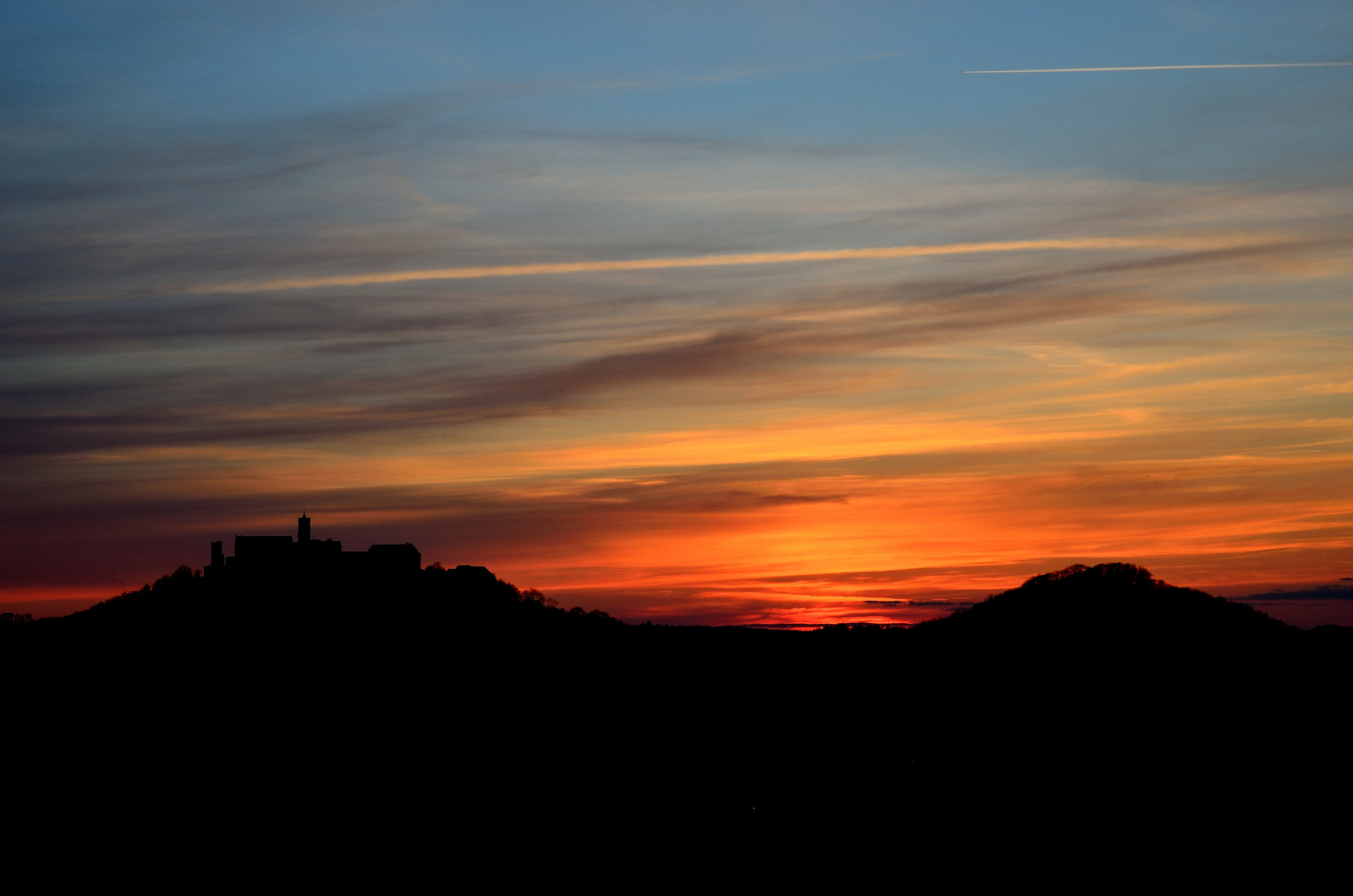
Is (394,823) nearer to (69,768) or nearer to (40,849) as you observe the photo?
(40,849)

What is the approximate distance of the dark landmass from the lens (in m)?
102

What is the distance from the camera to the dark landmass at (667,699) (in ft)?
336

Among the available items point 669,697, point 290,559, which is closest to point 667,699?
point 669,697

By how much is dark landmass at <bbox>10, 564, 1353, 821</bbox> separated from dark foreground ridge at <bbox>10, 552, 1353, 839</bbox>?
0.40 metres

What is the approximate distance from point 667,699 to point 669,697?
102 centimetres

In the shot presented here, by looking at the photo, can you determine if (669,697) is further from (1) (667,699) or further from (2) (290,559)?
(2) (290,559)

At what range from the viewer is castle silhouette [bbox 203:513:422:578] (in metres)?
151

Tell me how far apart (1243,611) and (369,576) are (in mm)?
107523

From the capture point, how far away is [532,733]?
123m

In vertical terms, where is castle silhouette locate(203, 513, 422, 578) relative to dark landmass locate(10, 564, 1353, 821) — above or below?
above

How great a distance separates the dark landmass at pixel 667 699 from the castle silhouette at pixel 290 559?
57.0 inches

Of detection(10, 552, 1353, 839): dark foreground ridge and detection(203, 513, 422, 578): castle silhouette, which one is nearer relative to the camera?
detection(10, 552, 1353, 839): dark foreground ridge

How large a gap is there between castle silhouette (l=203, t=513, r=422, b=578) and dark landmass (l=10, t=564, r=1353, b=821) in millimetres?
1448

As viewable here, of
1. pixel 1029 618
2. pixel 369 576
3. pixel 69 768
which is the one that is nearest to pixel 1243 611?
pixel 1029 618
